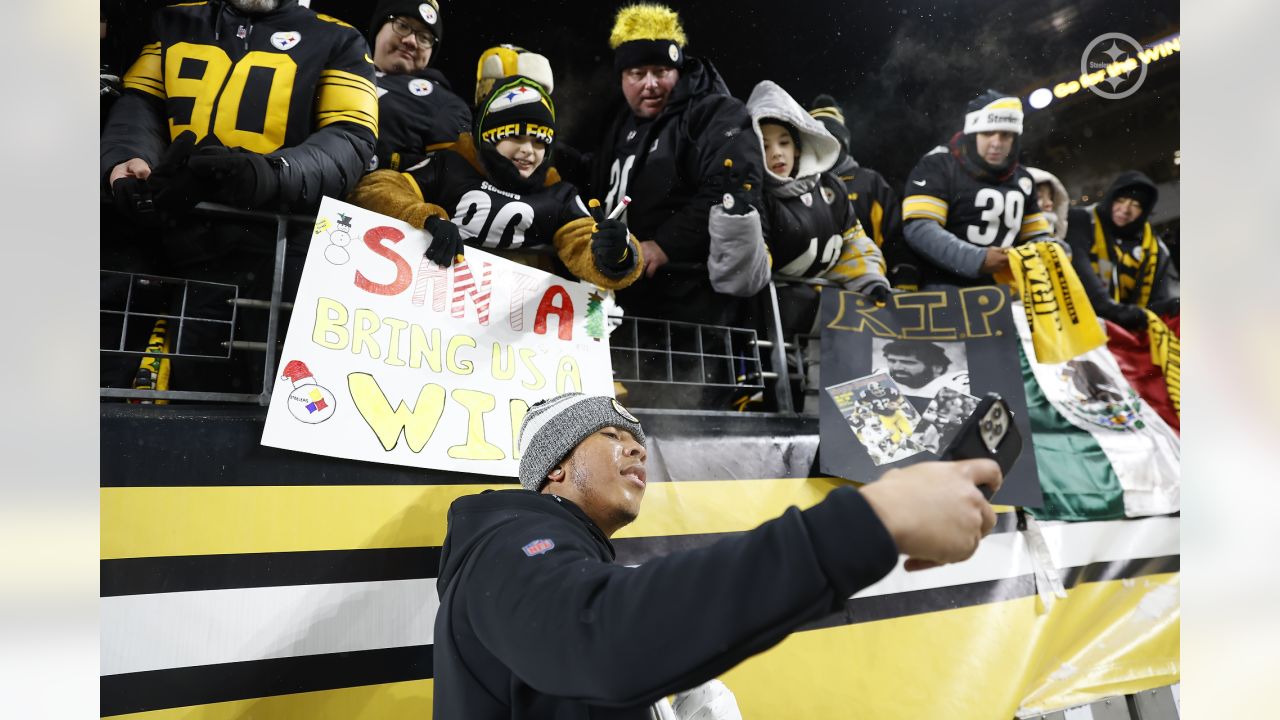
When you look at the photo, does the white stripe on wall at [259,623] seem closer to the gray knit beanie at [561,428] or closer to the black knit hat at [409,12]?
the gray knit beanie at [561,428]

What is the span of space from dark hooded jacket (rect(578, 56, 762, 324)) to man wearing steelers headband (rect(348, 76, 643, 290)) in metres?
0.33

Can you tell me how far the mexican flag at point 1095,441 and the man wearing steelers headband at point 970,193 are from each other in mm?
348

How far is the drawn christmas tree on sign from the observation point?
2059mm

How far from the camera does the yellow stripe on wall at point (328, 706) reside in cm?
137

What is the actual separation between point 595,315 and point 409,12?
2.88ft

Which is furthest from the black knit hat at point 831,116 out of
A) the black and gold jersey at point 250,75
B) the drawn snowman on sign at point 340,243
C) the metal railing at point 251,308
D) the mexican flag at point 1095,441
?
the metal railing at point 251,308

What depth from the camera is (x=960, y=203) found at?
3.12 meters

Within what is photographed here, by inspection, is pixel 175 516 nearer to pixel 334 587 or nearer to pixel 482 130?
pixel 334 587

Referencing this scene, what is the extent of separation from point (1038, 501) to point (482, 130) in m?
1.83

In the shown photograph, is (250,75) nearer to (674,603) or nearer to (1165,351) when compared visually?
(674,603)

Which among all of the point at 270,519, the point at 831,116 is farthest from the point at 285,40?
the point at 831,116

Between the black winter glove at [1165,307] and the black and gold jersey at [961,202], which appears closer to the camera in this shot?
the black and gold jersey at [961,202]

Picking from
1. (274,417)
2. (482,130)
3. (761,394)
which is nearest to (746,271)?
(761,394)
